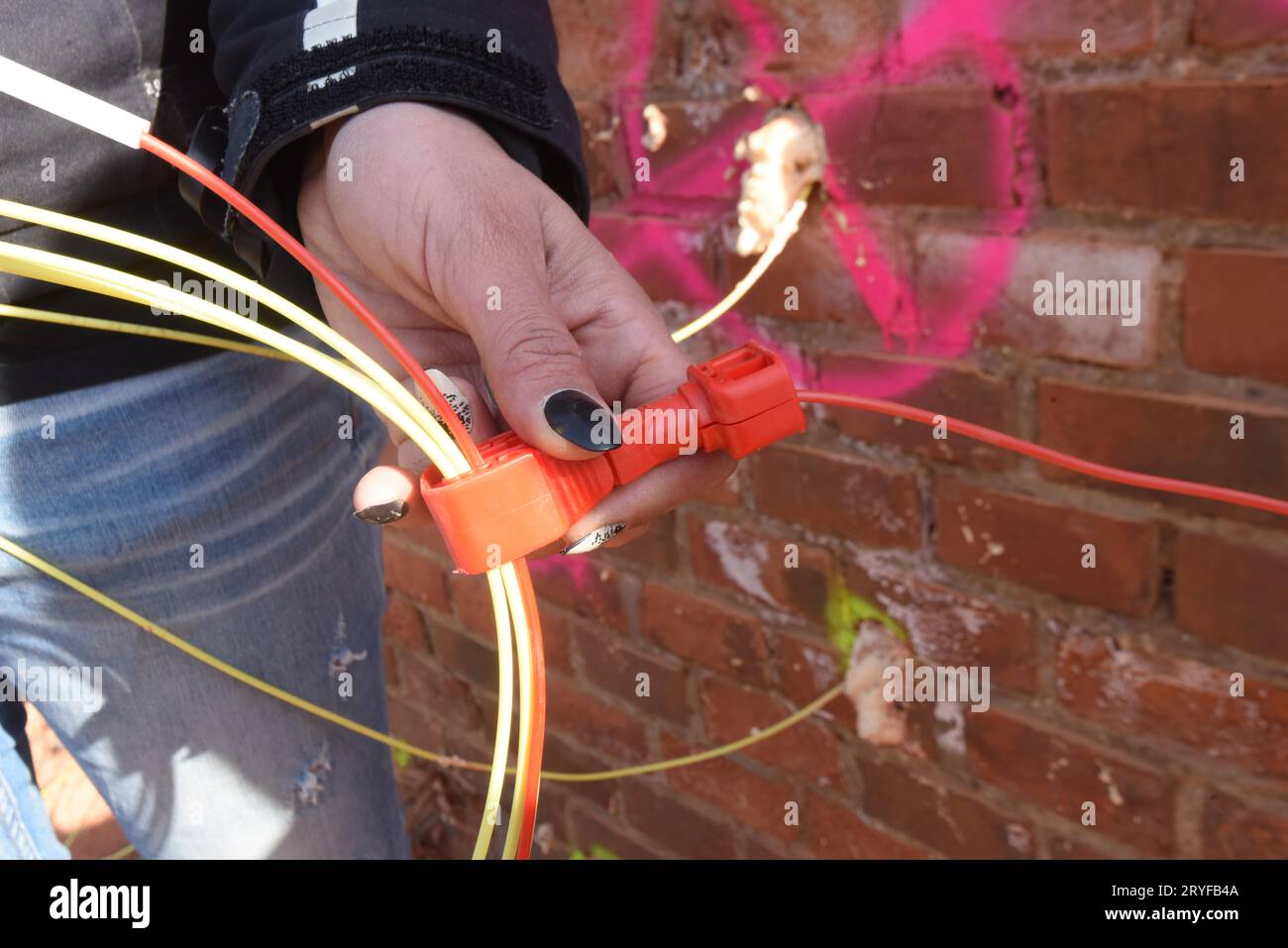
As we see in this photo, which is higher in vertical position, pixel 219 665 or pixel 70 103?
pixel 70 103

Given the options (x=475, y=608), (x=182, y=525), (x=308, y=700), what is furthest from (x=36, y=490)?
(x=475, y=608)

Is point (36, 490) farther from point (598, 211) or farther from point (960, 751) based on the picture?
point (960, 751)

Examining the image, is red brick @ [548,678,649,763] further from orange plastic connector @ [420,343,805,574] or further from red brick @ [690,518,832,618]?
orange plastic connector @ [420,343,805,574]

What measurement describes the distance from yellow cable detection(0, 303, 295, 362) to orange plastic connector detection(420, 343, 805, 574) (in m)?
0.24

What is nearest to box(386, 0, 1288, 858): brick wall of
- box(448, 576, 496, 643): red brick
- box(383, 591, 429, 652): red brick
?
box(448, 576, 496, 643): red brick

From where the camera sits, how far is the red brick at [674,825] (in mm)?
1078

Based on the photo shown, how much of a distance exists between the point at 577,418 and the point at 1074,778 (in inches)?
20.5

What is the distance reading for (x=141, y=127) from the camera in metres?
0.47

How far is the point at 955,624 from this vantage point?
0.80 meters

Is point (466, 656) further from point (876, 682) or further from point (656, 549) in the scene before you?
point (876, 682)

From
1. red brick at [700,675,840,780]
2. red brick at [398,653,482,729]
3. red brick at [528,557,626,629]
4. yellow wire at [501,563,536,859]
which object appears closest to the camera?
yellow wire at [501,563,536,859]

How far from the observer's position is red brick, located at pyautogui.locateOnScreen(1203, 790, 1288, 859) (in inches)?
26.6

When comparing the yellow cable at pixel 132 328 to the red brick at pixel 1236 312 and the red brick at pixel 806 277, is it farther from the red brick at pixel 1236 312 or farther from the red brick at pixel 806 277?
the red brick at pixel 1236 312

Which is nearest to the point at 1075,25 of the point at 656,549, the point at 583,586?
the point at 656,549
